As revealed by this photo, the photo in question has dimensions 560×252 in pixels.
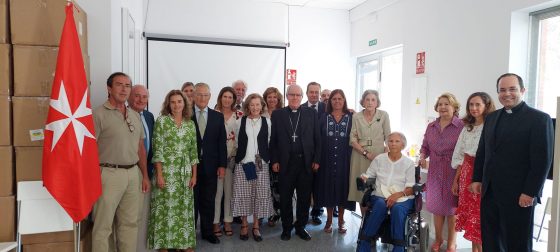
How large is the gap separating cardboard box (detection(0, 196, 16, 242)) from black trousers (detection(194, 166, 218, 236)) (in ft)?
4.63

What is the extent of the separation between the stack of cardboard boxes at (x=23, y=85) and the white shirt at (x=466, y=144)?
3.04 meters

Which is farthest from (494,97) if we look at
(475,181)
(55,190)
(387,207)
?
(55,190)

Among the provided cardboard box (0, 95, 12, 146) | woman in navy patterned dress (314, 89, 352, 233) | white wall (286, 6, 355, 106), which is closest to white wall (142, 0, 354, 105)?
white wall (286, 6, 355, 106)

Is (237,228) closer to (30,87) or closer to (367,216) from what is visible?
(367,216)

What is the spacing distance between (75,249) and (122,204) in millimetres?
395

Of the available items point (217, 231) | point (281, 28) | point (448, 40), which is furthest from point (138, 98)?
point (281, 28)

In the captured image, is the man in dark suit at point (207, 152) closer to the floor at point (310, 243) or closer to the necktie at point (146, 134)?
the floor at point (310, 243)

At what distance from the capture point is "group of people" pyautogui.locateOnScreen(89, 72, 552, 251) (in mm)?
2543

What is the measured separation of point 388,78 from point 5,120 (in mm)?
4847

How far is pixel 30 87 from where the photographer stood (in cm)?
238

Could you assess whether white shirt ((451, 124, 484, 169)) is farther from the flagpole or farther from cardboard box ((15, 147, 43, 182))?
cardboard box ((15, 147, 43, 182))

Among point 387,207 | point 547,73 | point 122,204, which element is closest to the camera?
point 122,204

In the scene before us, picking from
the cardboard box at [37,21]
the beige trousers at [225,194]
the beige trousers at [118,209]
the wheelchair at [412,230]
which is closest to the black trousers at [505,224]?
the wheelchair at [412,230]

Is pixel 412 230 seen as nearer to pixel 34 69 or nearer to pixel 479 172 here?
pixel 479 172
